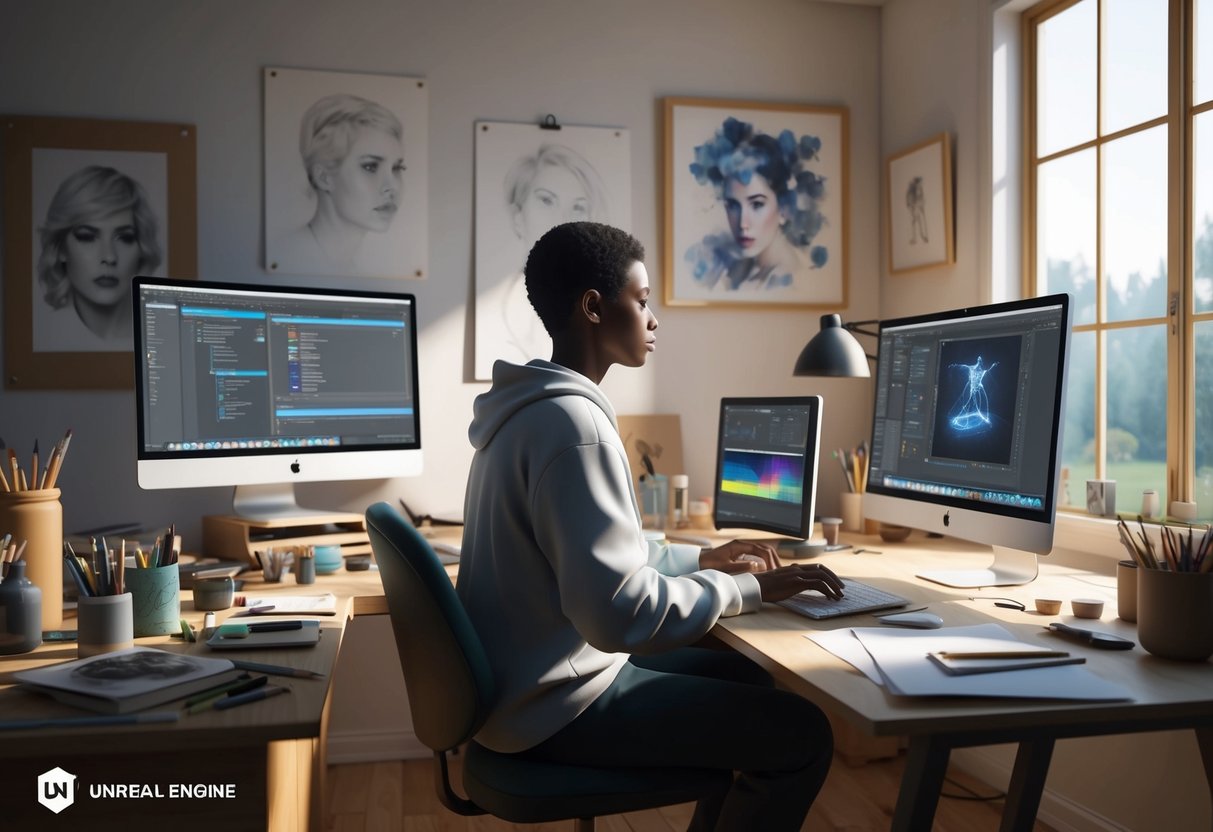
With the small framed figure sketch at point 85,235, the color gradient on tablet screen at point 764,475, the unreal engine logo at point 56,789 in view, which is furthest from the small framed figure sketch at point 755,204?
the unreal engine logo at point 56,789

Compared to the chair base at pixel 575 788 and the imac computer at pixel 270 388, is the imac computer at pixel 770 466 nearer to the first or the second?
the imac computer at pixel 270 388

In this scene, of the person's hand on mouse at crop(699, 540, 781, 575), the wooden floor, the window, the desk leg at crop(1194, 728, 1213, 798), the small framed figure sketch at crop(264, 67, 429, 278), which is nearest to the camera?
the desk leg at crop(1194, 728, 1213, 798)

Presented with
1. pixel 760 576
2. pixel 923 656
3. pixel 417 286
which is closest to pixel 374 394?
pixel 417 286

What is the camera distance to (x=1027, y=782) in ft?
4.99

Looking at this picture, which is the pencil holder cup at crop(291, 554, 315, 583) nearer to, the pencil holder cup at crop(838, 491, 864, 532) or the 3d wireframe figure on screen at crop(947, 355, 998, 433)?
the 3d wireframe figure on screen at crop(947, 355, 998, 433)

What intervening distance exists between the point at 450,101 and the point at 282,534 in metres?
1.38

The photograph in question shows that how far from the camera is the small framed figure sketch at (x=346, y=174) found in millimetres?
2852

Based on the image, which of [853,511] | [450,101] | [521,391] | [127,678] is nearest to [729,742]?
[521,391]

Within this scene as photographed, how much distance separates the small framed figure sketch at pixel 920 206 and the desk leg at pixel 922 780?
194 cm

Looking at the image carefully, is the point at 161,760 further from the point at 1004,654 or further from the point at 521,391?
the point at 1004,654

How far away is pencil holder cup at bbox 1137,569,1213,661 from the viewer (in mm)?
1378

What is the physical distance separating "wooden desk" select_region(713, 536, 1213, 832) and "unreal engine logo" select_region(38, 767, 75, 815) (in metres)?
0.91

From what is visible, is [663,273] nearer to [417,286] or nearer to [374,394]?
[417,286]

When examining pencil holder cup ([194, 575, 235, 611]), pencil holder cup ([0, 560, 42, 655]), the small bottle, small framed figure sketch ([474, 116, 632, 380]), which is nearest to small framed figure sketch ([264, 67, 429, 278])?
small framed figure sketch ([474, 116, 632, 380])
